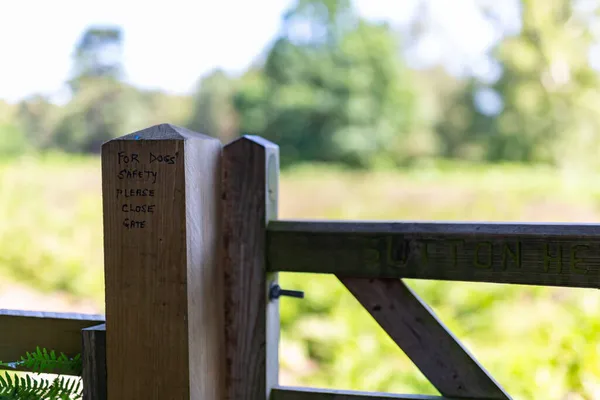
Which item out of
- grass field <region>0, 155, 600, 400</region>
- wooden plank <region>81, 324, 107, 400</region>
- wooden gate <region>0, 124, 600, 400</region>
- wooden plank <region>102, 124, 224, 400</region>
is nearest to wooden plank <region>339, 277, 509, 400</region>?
wooden gate <region>0, 124, 600, 400</region>

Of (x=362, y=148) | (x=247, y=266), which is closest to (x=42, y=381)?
(x=247, y=266)

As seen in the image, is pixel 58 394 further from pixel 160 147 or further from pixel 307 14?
pixel 307 14

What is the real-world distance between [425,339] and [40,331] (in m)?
0.90

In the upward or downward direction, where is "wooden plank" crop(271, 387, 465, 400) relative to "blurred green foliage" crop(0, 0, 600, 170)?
downward

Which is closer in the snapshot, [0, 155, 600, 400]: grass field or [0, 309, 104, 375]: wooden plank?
[0, 309, 104, 375]: wooden plank

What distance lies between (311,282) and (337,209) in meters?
4.52

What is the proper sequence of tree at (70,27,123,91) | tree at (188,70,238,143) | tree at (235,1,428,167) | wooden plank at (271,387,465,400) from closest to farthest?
wooden plank at (271,387,465,400)
tree at (70,27,123,91)
tree at (188,70,238,143)
tree at (235,1,428,167)

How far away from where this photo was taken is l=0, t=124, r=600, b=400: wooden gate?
1221 millimetres

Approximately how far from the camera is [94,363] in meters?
1.32

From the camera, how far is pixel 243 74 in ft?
61.7

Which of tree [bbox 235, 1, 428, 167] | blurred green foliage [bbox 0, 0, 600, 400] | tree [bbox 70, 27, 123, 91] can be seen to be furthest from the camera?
tree [bbox 235, 1, 428, 167]

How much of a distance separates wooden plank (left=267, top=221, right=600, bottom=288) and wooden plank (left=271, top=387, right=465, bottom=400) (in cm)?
26

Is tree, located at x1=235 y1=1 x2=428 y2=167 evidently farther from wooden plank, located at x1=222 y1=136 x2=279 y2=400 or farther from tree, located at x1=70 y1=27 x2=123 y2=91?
wooden plank, located at x1=222 y1=136 x2=279 y2=400

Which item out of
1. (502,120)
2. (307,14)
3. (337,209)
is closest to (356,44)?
(307,14)
